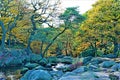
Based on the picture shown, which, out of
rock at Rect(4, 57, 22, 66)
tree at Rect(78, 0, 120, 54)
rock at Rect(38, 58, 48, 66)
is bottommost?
rock at Rect(38, 58, 48, 66)

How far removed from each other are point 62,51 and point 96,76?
30820mm

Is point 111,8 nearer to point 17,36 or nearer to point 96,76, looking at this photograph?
point 17,36

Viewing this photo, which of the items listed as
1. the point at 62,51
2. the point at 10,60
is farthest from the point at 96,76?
the point at 62,51

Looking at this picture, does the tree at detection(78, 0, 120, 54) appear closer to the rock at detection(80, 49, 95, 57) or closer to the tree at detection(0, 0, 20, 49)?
the rock at detection(80, 49, 95, 57)

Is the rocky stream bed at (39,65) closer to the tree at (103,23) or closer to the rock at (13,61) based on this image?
the rock at (13,61)

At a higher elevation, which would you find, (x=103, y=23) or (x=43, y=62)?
(x=103, y=23)

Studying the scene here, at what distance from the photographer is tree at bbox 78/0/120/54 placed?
29.0m

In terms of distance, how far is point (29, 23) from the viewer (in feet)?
111

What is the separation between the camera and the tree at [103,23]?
2905 cm

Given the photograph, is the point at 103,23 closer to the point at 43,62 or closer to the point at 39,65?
the point at 43,62

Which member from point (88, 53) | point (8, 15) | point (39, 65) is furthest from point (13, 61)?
point (88, 53)

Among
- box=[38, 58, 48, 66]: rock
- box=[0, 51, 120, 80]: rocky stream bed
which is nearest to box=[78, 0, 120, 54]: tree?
box=[0, 51, 120, 80]: rocky stream bed

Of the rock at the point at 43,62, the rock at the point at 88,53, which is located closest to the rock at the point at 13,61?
the rock at the point at 43,62

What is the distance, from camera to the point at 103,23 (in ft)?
96.2
